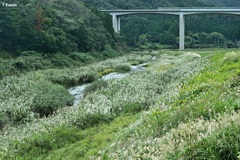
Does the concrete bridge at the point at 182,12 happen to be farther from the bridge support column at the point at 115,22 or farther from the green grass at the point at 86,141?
the green grass at the point at 86,141

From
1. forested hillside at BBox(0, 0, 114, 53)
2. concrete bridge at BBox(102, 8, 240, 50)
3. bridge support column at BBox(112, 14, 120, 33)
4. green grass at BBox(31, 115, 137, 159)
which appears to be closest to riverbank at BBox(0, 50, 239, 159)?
green grass at BBox(31, 115, 137, 159)

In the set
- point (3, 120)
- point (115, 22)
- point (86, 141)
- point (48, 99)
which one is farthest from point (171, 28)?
point (86, 141)

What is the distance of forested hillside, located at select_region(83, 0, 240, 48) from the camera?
334ft

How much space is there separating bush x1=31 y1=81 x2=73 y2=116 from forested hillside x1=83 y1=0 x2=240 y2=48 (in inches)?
3086

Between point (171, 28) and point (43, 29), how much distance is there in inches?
2757

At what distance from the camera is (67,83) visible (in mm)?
31359

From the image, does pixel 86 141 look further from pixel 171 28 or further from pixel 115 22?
pixel 171 28

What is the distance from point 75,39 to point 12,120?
132 feet

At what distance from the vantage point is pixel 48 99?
20.6 meters

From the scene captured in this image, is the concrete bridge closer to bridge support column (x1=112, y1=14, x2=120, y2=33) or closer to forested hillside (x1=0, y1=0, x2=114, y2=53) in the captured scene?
bridge support column (x1=112, y1=14, x2=120, y2=33)

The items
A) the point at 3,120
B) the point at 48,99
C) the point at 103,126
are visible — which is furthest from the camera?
the point at 48,99

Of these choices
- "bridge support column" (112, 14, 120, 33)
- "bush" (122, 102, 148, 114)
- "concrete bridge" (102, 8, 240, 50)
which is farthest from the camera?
"bridge support column" (112, 14, 120, 33)

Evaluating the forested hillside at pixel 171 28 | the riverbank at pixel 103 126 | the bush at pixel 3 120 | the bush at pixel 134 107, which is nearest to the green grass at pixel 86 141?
the riverbank at pixel 103 126

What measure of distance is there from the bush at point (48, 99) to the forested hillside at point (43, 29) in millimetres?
20193
